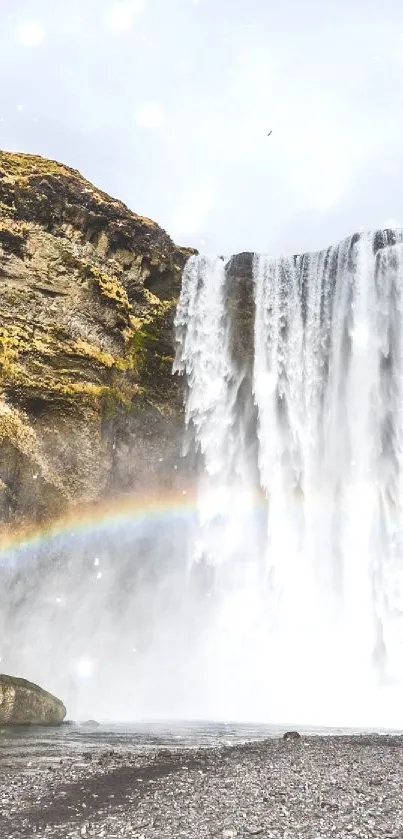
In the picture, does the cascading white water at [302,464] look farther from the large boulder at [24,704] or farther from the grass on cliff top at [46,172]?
the large boulder at [24,704]

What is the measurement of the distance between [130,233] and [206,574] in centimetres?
1920

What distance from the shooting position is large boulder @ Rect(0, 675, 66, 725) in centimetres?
1683

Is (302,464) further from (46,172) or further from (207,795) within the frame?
(207,795)

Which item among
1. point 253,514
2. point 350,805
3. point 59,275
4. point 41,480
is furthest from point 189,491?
point 350,805

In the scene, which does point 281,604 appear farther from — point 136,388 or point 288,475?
point 136,388

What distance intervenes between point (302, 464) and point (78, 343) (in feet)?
43.8

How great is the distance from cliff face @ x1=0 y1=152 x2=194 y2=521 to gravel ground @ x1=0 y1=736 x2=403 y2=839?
677 inches

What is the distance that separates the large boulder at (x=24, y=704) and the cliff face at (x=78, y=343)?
30.0ft

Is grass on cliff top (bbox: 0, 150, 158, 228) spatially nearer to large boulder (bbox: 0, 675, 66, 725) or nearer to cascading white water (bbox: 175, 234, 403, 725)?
cascading white water (bbox: 175, 234, 403, 725)

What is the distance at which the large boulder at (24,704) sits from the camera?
16.8m

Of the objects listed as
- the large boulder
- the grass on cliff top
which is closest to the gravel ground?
the large boulder

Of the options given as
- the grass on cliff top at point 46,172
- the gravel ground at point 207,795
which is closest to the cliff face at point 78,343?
the grass on cliff top at point 46,172

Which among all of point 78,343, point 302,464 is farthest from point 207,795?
point 302,464

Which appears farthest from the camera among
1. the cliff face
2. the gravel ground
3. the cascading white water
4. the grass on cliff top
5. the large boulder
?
the grass on cliff top
